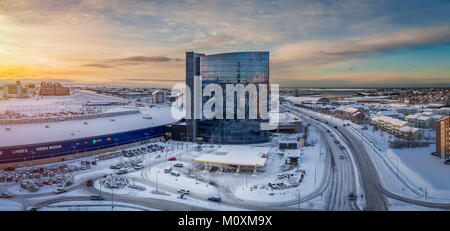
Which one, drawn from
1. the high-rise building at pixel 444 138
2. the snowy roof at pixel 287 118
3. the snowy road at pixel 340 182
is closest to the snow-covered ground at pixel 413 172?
the high-rise building at pixel 444 138

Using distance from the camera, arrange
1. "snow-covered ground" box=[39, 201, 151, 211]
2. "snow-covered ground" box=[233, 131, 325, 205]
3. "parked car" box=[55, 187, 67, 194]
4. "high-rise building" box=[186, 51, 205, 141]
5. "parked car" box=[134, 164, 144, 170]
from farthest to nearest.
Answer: "high-rise building" box=[186, 51, 205, 141], "parked car" box=[134, 164, 144, 170], "parked car" box=[55, 187, 67, 194], "snow-covered ground" box=[233, 131, 325, 205], "snow-covered ground" box=[39, 201, 151, 211]

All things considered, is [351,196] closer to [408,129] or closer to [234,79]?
[234,79]

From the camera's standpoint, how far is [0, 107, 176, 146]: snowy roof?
24.2 metres

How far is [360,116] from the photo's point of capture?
5431 centimetres

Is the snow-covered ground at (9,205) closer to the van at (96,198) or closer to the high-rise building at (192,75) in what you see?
the van at (96,198)

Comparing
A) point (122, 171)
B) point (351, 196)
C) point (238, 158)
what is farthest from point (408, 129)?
point (122, 171)

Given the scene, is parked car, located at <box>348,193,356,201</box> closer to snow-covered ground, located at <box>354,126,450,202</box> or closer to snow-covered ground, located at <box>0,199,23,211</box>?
snow-covered ground, located at <box>354,126,450,202</box>

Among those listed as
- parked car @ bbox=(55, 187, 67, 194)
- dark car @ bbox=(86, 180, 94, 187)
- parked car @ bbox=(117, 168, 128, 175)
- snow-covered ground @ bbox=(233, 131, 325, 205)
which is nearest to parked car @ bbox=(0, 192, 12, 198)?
parked car @ bbox=(55, 187, 67, 194)

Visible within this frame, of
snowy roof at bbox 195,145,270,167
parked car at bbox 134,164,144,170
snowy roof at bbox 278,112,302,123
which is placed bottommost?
parked car at bbox 134,164,144,170

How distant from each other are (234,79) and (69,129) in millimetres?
18058

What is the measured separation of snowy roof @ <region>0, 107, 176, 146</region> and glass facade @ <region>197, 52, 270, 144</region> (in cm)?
852
